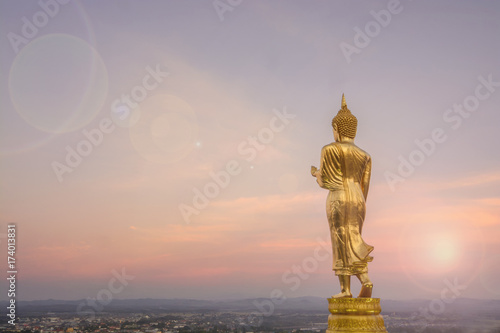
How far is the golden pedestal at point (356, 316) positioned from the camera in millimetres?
9320

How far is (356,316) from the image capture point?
9.38 m

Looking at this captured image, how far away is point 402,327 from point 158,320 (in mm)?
14955

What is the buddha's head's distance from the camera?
424 inches

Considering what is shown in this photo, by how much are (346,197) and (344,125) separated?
→ 161 cm

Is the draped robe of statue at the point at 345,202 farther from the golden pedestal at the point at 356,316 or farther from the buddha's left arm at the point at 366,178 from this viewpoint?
the golden pedestal at the point at 356,316

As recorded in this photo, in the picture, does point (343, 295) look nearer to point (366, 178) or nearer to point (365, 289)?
point (365, 289)

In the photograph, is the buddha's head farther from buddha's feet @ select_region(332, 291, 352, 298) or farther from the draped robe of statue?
buddha's feet @ select_region(332, 291, 352, 298)

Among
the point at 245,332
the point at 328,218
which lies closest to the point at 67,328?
the point at 245,332

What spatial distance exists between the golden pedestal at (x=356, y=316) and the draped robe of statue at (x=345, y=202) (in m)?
0.63

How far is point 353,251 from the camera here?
32.5ft

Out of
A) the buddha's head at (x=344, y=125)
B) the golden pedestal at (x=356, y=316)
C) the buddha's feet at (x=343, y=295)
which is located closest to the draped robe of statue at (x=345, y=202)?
the buddha's head at (x=344, y=125)

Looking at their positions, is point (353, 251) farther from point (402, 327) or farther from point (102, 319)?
point (102, 319)

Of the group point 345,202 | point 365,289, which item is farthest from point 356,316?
point 345,202

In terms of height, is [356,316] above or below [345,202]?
below
